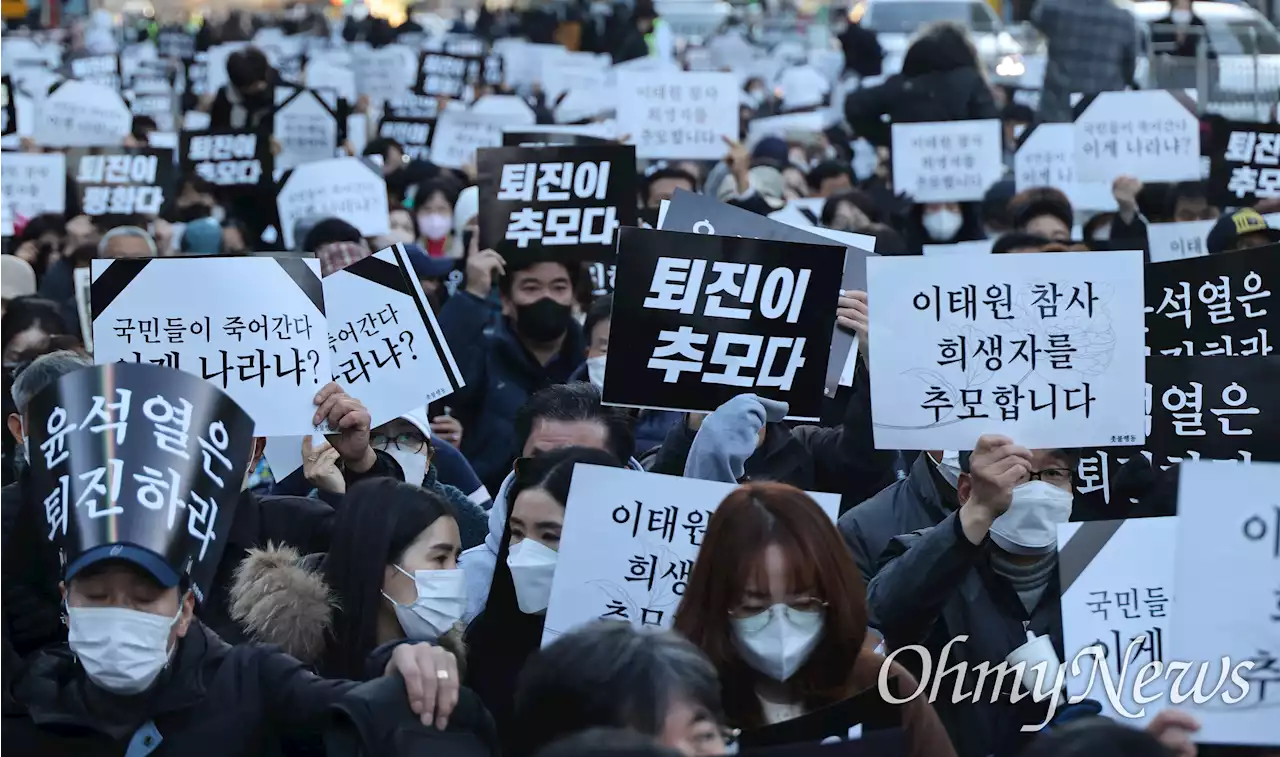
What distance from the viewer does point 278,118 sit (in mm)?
14008

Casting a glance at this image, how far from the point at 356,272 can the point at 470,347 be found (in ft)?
5.32

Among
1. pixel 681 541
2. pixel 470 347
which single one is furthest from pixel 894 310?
pixel 470 347

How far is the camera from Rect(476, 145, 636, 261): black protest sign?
826 cm

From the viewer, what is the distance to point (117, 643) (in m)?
3.72

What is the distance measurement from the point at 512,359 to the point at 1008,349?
309cm

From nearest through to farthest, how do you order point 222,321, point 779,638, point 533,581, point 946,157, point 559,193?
point 779,638 < point 533,581 < point 222,321 < point 559,193 < point 946,157

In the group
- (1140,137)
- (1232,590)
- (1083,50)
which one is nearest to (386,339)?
(1232,590)

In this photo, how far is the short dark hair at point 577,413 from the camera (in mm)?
5676

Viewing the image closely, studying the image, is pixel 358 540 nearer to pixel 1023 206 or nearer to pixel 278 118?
pixel 1023 206

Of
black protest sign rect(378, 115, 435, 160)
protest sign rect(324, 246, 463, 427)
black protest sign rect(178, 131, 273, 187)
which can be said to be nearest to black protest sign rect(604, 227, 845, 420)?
protest sign rect(324, 246, 463, 427)

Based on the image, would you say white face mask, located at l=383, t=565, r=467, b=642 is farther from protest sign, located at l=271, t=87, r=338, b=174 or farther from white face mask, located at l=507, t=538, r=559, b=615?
protest sign, located at l=271, t=87, r=338, b=174

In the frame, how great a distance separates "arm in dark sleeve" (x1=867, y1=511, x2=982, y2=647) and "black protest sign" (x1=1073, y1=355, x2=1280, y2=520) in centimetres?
70

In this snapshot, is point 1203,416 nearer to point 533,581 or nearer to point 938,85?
point 533,581

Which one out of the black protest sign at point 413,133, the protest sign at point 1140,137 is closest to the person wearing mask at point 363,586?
the protest sign at point 1140,137
